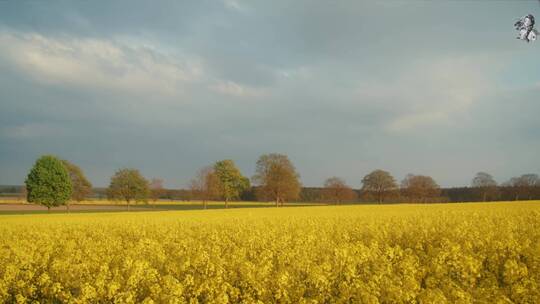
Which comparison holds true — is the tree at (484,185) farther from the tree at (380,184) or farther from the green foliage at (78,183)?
the green foliage at (78,183)

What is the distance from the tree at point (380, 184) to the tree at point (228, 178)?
33705 millimetres

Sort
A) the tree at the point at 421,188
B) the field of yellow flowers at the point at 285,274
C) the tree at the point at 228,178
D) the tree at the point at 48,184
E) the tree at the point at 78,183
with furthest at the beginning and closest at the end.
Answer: the tree at the point at 421,188 → the tree at the point at 228,178 → the tree at the point at 78,183 → the tree at the point at 48,184 → the field of yellow flowers at the point at 285,274

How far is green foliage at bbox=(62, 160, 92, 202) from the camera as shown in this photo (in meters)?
67.1

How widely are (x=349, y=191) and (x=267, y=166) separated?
2837 cm

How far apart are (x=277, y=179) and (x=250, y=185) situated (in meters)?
11.9

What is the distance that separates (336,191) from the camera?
92875mm

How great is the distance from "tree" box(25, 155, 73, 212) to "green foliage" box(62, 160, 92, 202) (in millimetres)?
12653

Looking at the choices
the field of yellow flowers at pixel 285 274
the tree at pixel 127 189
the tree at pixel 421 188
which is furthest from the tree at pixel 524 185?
the field of yellow flowers at pixel 285 274

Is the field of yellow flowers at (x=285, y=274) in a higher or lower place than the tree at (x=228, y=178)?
lower

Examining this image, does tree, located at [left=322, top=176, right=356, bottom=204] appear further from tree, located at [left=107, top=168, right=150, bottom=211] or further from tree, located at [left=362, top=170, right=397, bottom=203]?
tree, located at [left=107, top=168, right=150, bottom=211]

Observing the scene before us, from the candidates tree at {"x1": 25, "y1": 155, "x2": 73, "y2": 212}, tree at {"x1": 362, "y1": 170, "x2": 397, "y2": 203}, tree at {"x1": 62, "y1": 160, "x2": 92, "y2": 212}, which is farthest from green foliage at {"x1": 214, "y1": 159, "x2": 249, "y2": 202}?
tree at {"x1": 362, "y1": 170, "x2": 397, "y2": 203}

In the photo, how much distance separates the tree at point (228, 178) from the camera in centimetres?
7244

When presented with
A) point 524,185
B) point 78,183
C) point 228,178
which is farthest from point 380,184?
point 78,183

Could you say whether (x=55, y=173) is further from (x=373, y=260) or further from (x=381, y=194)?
(x=381, y=194)
